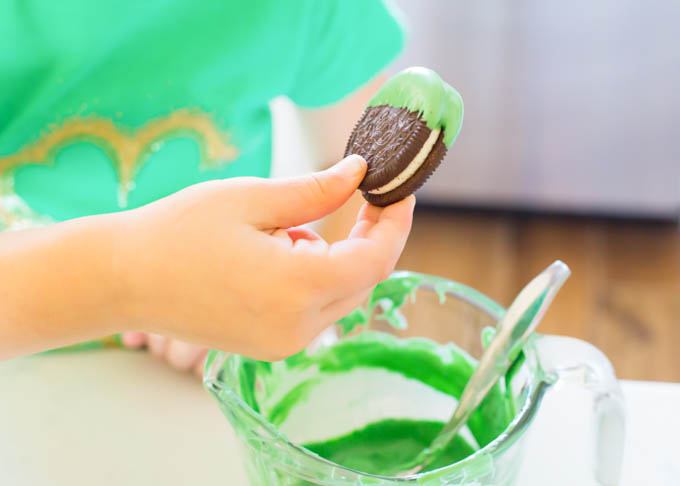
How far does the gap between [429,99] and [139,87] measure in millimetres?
330

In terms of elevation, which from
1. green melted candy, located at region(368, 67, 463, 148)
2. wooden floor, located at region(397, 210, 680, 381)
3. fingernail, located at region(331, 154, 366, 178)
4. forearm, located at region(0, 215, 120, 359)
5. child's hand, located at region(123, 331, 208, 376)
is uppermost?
green melted candy, located at region(368, 67, 463, 148)

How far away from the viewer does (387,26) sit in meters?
0.72

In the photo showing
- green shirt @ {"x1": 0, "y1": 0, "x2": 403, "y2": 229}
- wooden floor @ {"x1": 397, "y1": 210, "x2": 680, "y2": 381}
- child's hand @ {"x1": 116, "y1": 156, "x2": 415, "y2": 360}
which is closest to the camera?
child's hand @ {"x1": 116, "y1": 156, "x2": 415, "y2": 360}

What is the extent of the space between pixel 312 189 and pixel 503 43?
123 cm

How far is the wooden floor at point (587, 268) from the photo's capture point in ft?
4.43

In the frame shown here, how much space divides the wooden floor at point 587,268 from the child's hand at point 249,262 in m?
1.04

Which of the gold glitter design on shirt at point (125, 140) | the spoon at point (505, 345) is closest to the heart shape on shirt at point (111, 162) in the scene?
the gold glitter design on shirt at point (125, 140)

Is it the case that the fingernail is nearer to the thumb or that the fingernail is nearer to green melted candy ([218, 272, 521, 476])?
the thumb

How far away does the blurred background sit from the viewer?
Answer: 1.42m

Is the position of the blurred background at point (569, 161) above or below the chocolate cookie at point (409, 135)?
below

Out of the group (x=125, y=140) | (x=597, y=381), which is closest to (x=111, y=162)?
(x=125, y=140)

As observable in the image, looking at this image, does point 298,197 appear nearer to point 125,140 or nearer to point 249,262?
point 249,262

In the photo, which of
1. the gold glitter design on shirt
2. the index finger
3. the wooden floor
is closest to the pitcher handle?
the index finger

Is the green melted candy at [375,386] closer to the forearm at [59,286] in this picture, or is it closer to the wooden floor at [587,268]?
the forearm at [59,286]
